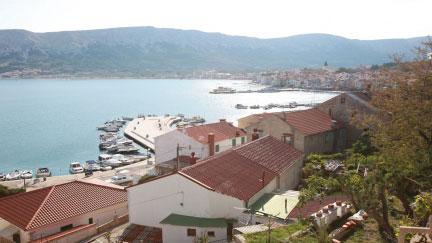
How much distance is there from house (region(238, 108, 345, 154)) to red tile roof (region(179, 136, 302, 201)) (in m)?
4.71

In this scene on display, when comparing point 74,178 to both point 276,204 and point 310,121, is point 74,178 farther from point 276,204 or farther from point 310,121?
point 276,204

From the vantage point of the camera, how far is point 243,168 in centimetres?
2475

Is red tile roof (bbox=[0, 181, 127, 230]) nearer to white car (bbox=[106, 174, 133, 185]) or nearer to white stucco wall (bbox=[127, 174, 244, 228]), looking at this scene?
white stucco wall (bbox=[127, 174, 244, 228])

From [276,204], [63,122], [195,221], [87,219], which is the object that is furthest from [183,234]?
[63,122]

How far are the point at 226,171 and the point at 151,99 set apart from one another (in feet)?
557

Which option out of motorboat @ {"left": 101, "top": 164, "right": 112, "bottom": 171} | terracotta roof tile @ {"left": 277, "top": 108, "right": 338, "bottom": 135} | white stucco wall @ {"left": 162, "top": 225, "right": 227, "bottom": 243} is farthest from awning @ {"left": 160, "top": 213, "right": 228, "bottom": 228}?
motorboat @ {"left": 101, "top": 164, "right": 112, "bottom": 171}

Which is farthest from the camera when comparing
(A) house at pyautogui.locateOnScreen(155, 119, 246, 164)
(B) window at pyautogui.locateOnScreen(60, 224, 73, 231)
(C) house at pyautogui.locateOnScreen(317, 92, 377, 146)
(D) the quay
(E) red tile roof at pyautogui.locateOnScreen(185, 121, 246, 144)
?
(D) the quay

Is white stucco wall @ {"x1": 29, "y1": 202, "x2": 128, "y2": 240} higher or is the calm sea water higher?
white stucco wall @ {"x1": 29, "y1": 202, "x2": 128, "y2": 240}

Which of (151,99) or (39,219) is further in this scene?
(151,99)

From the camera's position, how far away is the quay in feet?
266

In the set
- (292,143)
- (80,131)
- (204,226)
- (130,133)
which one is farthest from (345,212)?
(80,131)

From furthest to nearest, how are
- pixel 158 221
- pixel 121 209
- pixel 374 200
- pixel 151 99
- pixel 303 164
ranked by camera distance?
pixel 151 99 < pixel 303 164 < pixel 121 209 < pixel 158 221 < pixel 374 200

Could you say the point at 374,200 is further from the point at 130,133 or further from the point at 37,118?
the point at 37,118

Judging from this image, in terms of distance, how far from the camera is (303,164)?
32.2 m
